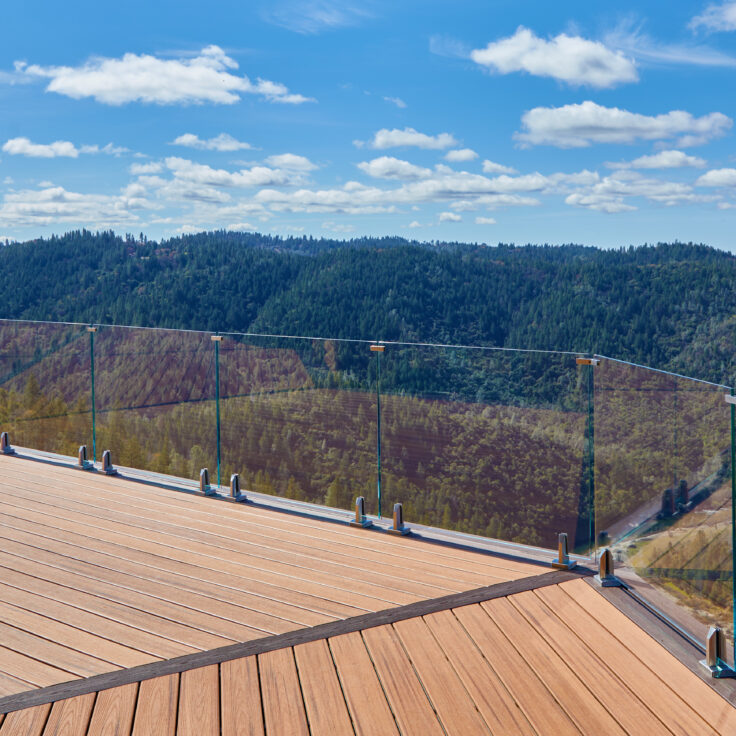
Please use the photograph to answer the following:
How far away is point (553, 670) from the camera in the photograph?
2.19 m

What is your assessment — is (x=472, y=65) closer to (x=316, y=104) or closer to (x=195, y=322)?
(x=316, y=104)

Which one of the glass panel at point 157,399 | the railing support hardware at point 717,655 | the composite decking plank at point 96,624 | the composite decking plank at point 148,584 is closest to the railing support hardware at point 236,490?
the glass panel at point 157,399

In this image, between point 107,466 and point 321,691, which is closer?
point 321,691

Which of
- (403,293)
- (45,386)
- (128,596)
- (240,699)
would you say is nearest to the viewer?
(240,699)

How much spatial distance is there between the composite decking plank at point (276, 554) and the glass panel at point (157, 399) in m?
0.65

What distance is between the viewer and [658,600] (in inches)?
105

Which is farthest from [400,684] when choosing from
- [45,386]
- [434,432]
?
[45,386]

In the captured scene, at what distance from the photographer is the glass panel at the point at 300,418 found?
397cm

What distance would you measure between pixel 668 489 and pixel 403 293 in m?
61.2

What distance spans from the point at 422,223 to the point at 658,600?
101255 millimetres

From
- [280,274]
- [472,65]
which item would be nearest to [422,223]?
[472,65]

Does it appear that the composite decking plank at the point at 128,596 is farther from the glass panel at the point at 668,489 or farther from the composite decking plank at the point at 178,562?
the glass panel at the point at 668,489

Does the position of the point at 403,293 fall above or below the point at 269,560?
above

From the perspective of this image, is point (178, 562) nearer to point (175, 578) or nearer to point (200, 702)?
point (175, 578)
